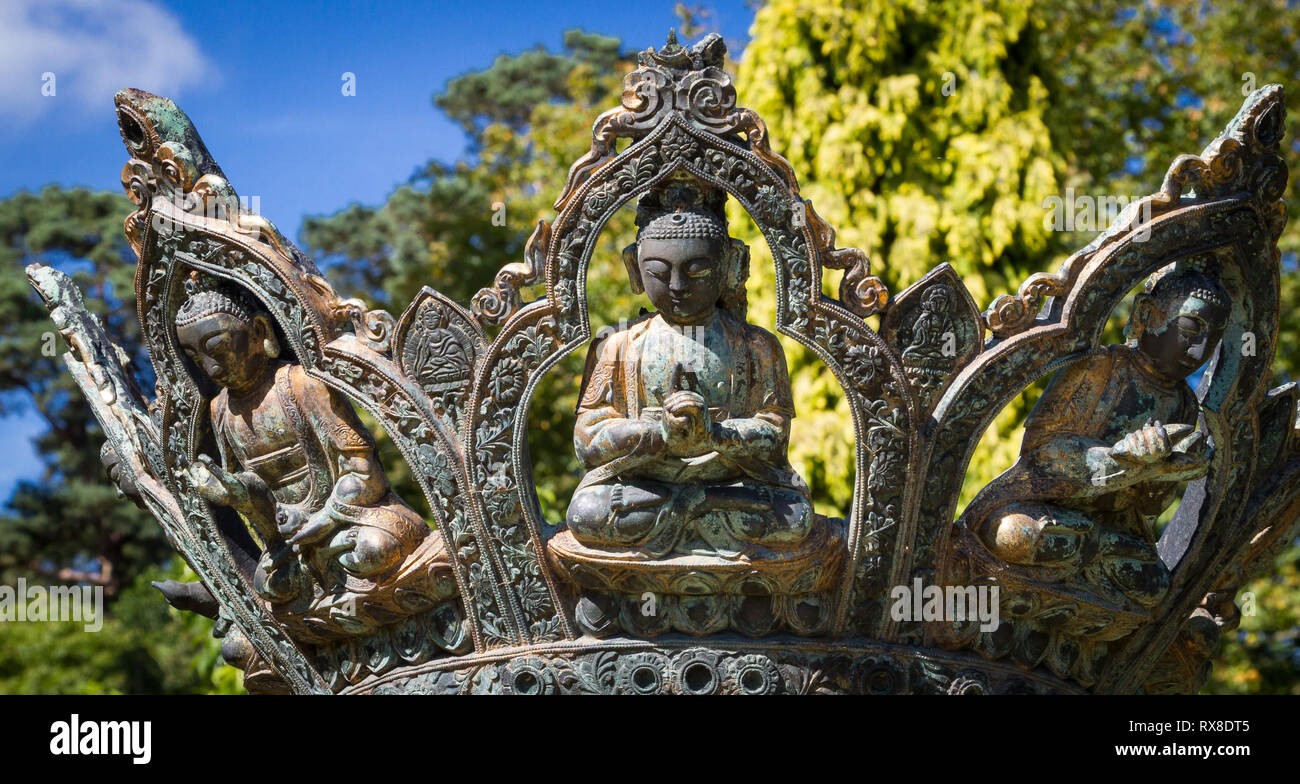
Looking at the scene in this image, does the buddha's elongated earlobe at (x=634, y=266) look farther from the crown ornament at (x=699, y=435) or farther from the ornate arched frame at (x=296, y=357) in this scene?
the ornate arched frame at (x=296, y=357)

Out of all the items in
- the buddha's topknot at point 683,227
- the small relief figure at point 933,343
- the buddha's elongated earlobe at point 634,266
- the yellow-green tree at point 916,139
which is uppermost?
the yellow-green tree at point 916,139

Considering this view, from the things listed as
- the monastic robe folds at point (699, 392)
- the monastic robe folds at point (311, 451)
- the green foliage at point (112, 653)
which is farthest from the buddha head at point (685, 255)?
the green foliage at point (112, 653)

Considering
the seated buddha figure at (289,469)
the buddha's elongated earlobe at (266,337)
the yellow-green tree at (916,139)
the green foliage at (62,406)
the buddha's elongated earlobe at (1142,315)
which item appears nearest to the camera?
the seated buddha figure at (289,469)

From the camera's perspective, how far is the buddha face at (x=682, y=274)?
24.0 feet

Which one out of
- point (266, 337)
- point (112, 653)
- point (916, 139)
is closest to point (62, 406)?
point (112, 653)

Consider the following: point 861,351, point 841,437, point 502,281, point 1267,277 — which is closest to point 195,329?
point 502,281

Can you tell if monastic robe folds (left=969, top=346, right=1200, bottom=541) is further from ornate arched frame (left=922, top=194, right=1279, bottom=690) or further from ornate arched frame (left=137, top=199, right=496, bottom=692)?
ornate arched frame (left=137, top=199, right=496, bottom=692)

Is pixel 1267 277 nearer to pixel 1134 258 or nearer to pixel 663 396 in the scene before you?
pixel 1134 258

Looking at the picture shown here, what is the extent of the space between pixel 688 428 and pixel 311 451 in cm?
197

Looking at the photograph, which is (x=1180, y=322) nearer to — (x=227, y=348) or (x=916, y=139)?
(x=227, y=348)

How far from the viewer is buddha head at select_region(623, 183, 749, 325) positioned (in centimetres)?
733

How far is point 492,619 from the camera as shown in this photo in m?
7.75

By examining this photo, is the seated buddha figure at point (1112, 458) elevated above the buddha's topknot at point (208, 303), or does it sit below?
below

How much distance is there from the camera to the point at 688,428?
709cm
